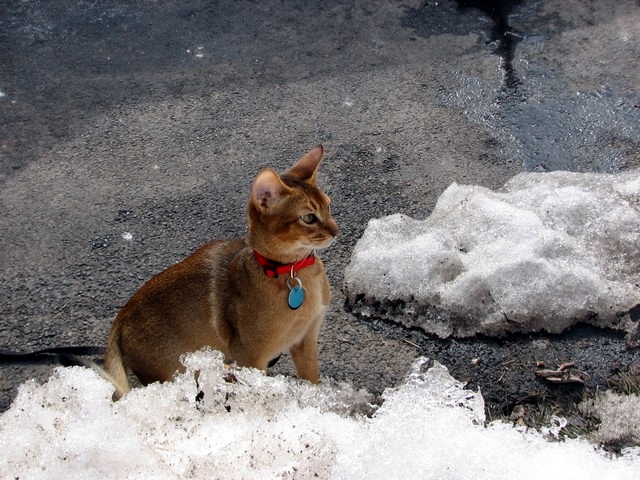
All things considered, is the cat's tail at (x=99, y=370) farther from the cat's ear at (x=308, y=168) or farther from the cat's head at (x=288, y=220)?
the cat's ear at (x=308, y=168)

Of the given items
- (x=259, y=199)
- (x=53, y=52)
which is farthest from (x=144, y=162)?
(x=259, y=199)

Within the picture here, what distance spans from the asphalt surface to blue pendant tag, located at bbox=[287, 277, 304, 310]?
508 millimetres

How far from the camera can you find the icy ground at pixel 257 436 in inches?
89.9

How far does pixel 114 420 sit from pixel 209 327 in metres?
0.48

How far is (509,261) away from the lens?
317cm

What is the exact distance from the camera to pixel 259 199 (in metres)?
2.43

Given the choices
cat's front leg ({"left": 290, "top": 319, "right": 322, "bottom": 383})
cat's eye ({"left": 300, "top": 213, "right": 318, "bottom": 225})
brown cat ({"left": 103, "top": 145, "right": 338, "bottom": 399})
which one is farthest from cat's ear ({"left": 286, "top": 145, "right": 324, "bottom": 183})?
cat's front leg ({"left": 290, "top": 319, "right": 322, "bottom": 383})

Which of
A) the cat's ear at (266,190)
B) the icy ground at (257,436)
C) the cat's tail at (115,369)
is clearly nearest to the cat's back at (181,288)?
the cat's tail at (115,369)

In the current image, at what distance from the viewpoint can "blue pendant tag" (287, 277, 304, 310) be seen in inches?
101

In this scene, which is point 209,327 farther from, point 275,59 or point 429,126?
point 275,59

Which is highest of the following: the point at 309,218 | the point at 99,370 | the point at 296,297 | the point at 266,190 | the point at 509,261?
the point at 266,190

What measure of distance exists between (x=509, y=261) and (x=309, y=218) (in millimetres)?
1148

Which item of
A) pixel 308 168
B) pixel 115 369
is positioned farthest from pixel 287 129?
pixel 115 369

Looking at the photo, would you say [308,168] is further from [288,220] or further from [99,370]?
[99,370]
